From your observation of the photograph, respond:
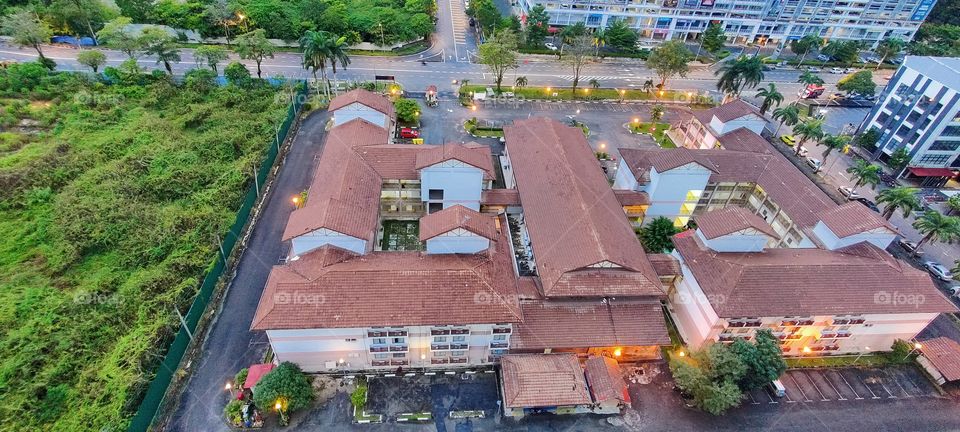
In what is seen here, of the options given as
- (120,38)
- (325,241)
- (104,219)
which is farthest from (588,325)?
(120,38)

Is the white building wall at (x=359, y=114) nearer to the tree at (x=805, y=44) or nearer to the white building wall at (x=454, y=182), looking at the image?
the white building wall at (x=454, y=182)

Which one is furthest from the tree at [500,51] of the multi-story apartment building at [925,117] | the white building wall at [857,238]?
the multi-story apartment building at [925,117]

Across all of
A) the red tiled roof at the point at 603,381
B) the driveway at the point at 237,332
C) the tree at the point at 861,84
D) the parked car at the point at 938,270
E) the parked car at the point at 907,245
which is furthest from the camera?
the tree at the point at 861,84

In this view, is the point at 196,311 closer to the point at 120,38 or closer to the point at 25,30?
the point at 120,38

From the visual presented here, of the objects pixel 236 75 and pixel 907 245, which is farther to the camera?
pixel 236 75

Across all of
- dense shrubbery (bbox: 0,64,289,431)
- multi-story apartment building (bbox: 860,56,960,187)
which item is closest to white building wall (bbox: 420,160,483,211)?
dense shrubbery (bbox: 0,64,289,431)
